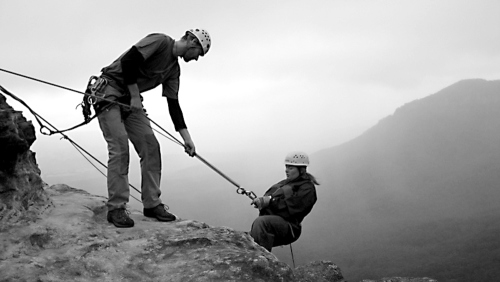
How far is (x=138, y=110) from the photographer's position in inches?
312

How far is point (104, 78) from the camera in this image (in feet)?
26.1

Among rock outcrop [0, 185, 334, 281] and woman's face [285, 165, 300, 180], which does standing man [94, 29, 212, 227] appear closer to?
rock outcrop [0, 185, 334, 281]

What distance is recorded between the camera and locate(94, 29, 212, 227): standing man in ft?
24.8

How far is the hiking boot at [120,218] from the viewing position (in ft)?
24.7

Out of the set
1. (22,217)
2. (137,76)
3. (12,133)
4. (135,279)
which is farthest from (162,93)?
(135,279)

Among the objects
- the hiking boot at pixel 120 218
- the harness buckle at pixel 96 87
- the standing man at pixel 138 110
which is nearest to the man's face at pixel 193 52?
the standing man at pixel 138 110

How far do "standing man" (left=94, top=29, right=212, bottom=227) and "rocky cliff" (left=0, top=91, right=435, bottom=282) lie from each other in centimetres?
48

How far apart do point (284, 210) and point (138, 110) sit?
13.6 ft

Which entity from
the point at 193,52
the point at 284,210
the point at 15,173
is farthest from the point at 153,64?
the point at 284,210

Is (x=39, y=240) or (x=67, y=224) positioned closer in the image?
(x=39, y=240)

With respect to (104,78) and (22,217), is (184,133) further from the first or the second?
(22,217)

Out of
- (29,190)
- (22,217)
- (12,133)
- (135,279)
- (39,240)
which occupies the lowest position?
(135,279)

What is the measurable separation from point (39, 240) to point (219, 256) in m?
2.85

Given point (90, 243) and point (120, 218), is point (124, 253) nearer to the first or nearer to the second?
point (90, 243)
